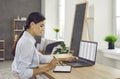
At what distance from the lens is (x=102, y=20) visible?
Answer: 429 cm

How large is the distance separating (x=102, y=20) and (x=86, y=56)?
1.38m

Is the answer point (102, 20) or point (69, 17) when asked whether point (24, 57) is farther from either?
point (69, 17)

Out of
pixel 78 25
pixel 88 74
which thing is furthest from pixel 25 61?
pixel 78 25

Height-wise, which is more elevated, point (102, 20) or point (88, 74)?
point (102, 20)

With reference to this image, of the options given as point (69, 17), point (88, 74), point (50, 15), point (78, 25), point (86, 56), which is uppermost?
point (50, 15)

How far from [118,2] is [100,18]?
450 mm

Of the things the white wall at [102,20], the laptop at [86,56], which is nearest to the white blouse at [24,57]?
the laptop at [86,56]

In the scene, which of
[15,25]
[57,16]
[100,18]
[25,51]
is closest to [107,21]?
[100,18]

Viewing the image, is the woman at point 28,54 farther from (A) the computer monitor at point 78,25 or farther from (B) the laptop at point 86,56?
(A) the computer monitor at point 78,25

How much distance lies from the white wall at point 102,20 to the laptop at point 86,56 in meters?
1.10

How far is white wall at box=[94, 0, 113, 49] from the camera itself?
4266 millimetres

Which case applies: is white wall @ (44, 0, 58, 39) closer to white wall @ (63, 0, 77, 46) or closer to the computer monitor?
white wall @ (63, 0, 77, 46)

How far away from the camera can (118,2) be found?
14.2 feet

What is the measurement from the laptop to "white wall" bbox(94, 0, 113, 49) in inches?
43.2
